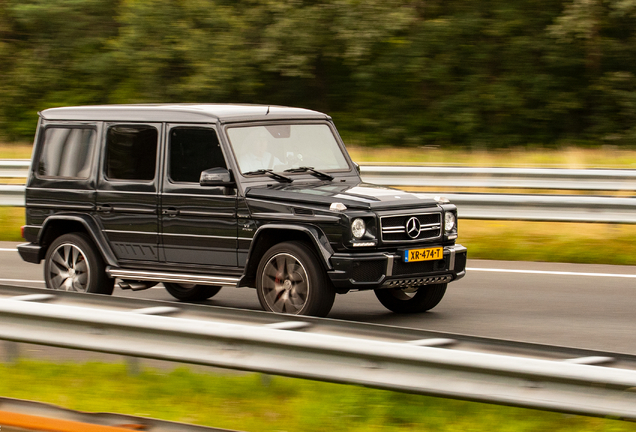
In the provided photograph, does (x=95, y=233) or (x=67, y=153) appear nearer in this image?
(x=95, y=233)

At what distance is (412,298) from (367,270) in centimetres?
133

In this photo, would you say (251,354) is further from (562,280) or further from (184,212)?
(562,280)

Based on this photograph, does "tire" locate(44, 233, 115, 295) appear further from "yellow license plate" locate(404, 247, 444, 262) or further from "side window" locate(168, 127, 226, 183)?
"yellow license plate" locate(404, 247, 444, 262)

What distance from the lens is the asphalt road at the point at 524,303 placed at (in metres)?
7.97

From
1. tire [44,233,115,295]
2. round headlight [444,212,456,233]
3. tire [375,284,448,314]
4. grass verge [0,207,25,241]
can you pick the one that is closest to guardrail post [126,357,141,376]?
tire [44,233,115,295]

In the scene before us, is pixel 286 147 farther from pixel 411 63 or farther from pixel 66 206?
pixel 411 63

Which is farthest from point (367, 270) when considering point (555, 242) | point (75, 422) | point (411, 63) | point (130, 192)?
point (411, 63)

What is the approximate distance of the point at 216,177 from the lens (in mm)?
8281

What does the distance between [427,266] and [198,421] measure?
11.0 feet

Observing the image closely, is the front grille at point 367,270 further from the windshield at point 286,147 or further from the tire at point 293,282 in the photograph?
the windshield at point 286,147

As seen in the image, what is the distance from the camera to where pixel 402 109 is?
32.6 metres

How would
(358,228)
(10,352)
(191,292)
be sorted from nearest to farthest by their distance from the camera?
(10,352) < (358,228) < (191,292)

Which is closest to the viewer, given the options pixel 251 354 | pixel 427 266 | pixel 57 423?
pixel 57 423

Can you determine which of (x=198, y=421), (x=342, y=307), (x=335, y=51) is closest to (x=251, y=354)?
(x=198, y=421)
